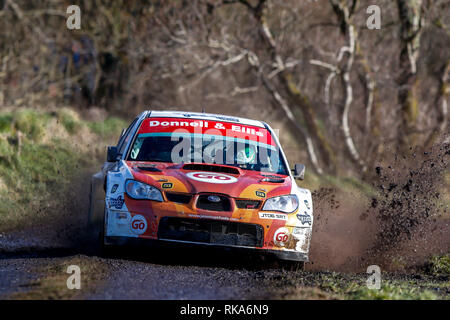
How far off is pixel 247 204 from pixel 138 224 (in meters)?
1.11

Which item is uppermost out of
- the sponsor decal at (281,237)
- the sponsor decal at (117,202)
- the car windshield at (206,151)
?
the car windshield at (206,151)

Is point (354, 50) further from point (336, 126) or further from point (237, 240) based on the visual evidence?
point (237, 240)

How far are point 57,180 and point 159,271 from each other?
23.0 ft

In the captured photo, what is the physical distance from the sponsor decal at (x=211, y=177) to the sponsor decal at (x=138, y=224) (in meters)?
0.67

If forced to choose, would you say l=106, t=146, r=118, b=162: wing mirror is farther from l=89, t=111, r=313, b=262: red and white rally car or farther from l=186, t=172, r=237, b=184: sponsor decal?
l=186, t=172, r=237, b=184: sponsor decal

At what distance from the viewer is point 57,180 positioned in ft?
44.4

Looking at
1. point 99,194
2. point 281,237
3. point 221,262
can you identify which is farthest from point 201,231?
point 99,194

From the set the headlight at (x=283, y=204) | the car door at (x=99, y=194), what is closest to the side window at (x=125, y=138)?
the car door at (x=99, y=194)

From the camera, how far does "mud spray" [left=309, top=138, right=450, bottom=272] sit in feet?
30.5

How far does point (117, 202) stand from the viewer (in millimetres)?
7598

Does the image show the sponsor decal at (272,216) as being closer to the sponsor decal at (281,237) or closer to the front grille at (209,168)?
the sponsor decal at (281,237)

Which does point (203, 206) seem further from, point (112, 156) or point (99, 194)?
point (99, 194)

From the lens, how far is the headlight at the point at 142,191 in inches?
296

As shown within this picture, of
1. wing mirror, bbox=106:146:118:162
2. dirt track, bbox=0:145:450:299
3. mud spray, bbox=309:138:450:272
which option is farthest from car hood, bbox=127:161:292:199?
mud spray, bbox=309:138:450:272
